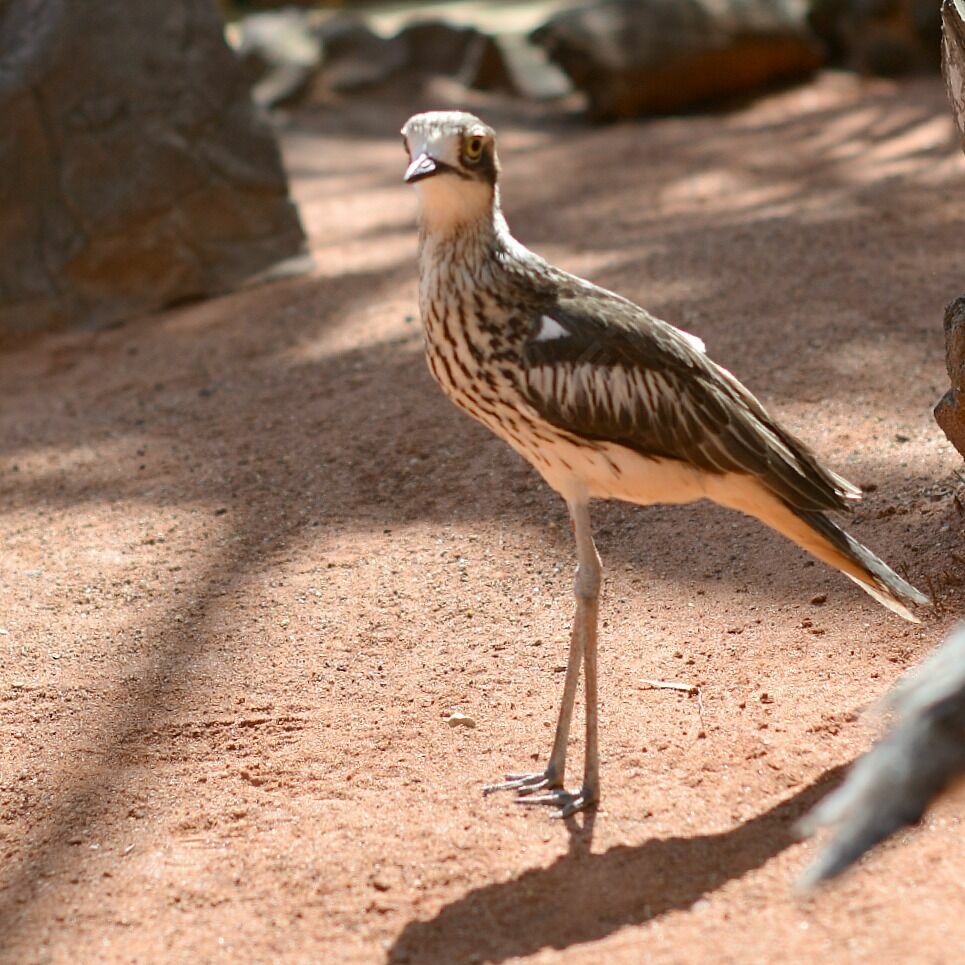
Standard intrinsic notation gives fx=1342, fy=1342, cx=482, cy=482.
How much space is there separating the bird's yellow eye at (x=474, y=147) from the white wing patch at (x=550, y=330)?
40 centimetres

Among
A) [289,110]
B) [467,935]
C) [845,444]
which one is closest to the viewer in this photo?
[467,935]

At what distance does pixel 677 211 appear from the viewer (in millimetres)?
7547

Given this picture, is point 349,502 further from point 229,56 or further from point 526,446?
point 229,56

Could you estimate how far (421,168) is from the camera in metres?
2.97

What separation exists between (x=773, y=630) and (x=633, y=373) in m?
1.03

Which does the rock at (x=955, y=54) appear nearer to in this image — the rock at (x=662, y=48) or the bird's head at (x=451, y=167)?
the bird's head at (x=451, y=167)

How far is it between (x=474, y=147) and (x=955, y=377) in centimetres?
148

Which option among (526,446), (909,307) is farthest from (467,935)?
(909,307)

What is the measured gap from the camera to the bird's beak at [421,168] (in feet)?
9.63

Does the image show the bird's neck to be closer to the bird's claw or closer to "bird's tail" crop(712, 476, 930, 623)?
"bird's tail" crop(712, 476, 930, 623)

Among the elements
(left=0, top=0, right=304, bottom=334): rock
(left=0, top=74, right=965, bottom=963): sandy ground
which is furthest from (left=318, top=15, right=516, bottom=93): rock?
(left=0, top=74, right=965, bottom=963): sandy ground

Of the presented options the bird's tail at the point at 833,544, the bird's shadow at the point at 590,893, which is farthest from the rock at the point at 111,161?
the bird's shadow at the point at 590,893

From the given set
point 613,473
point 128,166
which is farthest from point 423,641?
point 128,166

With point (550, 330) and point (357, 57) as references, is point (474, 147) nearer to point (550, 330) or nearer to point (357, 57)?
point (550, 330)
